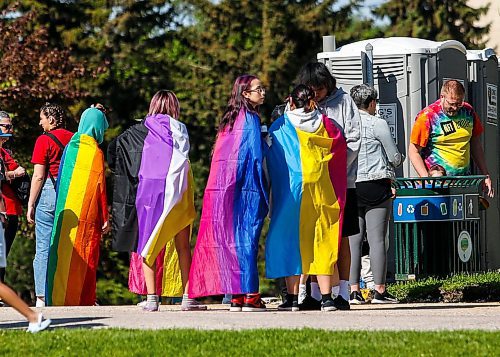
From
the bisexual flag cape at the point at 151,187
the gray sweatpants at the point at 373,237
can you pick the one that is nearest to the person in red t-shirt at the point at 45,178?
the bisexual flag cape at the point at 151,187

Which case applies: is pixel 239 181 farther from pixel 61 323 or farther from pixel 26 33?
pixel 26 33

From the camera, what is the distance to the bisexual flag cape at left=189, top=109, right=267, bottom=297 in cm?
1201

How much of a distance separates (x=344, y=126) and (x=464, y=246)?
11.3ft

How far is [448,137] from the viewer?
14141 millimetres

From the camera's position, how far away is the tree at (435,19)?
43.8 metres

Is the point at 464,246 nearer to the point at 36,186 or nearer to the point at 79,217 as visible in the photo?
the point at 79,217

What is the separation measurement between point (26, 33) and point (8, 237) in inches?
812

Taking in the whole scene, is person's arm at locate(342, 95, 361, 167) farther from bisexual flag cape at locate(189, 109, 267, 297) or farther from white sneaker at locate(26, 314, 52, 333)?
white sneaker at locate(26, 314, 52, 333)

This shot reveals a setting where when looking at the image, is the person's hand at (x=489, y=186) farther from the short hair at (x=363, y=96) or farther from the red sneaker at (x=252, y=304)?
the red sneaker at (x=252, y=304)

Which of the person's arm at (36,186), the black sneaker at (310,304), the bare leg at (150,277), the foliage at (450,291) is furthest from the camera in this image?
the foliage at (450,291)

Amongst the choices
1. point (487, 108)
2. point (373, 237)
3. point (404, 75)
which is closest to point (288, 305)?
point (373, 237)

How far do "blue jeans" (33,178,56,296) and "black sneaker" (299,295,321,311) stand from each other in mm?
2858

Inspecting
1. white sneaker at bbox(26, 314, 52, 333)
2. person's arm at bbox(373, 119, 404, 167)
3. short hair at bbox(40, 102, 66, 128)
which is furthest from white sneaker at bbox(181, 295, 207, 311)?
white sneaker at bbox(26, 314, 52, 333)

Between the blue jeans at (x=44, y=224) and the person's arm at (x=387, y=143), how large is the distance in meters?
3.05
